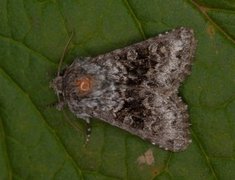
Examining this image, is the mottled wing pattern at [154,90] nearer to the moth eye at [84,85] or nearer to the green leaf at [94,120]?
the green leaf at [94,120]

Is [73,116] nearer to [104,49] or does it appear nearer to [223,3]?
[104,49]

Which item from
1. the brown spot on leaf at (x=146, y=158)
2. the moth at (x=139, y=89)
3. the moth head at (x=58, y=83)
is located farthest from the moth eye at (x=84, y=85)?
the brown spot on leaf at (x=146, y=158)

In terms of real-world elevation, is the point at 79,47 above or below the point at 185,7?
below

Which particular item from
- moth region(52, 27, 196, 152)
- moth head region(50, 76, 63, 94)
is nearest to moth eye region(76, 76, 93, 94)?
moth region(52, 27, 196, 152)

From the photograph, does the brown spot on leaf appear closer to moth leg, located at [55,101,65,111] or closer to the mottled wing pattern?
the mottled wing pattern

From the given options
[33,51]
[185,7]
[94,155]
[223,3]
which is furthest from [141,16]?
[94,155]

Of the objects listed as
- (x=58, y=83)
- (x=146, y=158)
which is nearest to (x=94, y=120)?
(x=58, y=83)
